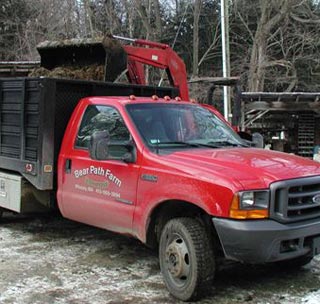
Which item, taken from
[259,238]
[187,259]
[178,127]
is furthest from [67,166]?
[259,238]

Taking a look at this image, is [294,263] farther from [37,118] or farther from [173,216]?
[37,118]

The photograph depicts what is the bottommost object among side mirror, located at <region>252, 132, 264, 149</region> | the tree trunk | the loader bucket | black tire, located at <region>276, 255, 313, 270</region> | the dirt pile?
black tire, located at <region>276, 255, 313, 270</region>

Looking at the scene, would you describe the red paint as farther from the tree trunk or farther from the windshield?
the tree trunk

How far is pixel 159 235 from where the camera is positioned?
5.98m

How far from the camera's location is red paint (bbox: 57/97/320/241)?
5.21 m

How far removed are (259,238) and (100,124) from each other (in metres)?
2.57

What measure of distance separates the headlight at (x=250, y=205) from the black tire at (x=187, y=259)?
470 mm

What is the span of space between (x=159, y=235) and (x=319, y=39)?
88.6 feet

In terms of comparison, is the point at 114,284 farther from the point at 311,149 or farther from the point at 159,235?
the point at 311,149

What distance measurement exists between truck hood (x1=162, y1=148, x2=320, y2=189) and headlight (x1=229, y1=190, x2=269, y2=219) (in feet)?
0.24

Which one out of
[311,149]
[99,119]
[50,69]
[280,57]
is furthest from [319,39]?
[99,119]

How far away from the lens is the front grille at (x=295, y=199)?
5145 mm

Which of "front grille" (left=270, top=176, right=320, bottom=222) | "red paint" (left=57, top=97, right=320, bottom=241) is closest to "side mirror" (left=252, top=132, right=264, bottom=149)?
"red paint" (left=57, top=97, right=320, bottom=241)

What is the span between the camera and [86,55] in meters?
10.1
